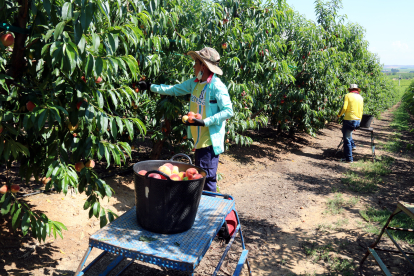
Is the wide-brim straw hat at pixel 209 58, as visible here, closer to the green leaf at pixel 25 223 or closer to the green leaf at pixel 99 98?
the green leaf at pixel 99 98

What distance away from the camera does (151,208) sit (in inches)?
80.9

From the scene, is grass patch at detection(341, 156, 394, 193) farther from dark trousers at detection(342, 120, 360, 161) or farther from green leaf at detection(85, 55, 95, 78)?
green leaf at detection(85, 55, 95, 78)

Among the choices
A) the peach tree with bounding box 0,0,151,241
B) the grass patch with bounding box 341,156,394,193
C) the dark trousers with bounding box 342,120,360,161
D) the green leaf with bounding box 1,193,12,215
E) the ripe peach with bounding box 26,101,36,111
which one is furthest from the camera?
the dark trousers with bounding box 342,120,360,161

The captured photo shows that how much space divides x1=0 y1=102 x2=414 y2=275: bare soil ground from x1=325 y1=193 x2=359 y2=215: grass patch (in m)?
0.05

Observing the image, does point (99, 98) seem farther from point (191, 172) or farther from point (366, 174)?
point (366, 174)

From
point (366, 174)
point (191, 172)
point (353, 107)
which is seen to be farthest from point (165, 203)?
point (353, 107)

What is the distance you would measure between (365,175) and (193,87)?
16.9 ft

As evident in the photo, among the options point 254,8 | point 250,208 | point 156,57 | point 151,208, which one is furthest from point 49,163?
point 254,8

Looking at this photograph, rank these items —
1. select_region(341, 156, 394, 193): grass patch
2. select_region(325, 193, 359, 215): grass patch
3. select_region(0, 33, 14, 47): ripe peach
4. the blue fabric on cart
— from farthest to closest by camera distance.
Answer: select_region(341, 156, 394, 193): grass patch, select_region(325, 193, 359, 215): grass patch, select_region(0, 33, 14, 47): ripe peach, the blue fabric on cart

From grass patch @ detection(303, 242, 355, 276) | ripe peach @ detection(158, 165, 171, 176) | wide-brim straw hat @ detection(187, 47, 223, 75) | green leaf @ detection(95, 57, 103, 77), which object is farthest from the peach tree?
grass patch @ detection(303, 242, 355, 276)

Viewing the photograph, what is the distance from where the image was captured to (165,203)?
204 cm

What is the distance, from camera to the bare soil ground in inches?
118

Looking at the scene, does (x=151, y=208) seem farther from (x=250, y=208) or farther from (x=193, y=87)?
(x=250, y=208)

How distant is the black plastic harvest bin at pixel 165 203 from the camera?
202 cm
